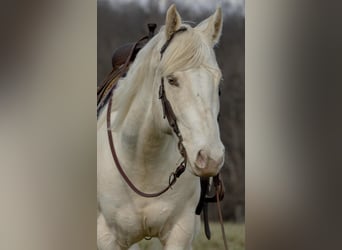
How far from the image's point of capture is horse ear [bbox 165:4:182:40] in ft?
7.36

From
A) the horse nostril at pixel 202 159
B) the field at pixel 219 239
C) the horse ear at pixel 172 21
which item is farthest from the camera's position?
the field at pixel 219 239

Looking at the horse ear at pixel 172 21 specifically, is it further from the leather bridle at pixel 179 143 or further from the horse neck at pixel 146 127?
the horse neck at pixel 146 127

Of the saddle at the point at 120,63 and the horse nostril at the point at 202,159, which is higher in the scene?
the saddle at the point at 120,63

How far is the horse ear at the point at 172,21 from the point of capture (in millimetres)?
2244

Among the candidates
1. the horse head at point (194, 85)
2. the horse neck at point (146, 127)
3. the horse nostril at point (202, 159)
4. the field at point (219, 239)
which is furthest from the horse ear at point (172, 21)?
the field at point (219, 239)

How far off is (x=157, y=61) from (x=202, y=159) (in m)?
0.37

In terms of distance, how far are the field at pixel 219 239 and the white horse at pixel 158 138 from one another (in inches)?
1.4

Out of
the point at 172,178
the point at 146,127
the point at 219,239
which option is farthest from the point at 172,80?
the point at 219,239

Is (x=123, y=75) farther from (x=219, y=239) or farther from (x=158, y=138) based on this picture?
(x=219, y=239)

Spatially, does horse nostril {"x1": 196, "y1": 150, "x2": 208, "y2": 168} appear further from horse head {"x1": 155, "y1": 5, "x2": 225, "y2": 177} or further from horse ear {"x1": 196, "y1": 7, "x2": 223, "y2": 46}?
horse ear {"x1": 196, "y1": 7, "x2": 223, "y2": 46}

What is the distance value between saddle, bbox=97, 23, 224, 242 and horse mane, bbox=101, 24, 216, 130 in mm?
24

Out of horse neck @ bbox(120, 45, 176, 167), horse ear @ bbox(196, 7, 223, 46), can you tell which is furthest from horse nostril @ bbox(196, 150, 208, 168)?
horse ear @ bbox(196, 7, 223, 46)
